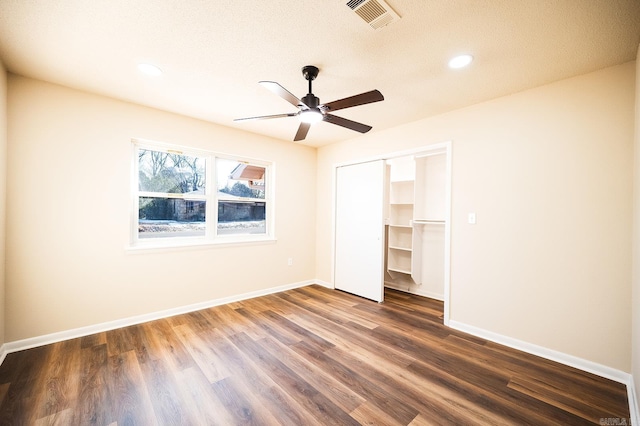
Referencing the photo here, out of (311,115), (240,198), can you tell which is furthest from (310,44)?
(240,198)

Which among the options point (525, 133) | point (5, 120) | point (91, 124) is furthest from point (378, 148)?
point (5, 120)

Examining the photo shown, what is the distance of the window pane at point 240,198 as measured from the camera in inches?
152

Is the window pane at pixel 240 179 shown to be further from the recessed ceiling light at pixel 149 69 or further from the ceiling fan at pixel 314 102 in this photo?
the ceiling fan at pixel 314 102

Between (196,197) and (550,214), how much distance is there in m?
4.06

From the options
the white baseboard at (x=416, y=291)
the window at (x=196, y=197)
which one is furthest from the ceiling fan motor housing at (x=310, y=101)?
the white baseboard at (x=416, y=291)

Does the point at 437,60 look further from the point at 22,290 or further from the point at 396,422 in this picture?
the point at 22,290

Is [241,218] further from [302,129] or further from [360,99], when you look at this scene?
[360,99]

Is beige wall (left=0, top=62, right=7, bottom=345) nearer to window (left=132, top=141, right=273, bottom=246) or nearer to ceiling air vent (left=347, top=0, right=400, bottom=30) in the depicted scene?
window (left=132, top=141, right=273, bottom=246)

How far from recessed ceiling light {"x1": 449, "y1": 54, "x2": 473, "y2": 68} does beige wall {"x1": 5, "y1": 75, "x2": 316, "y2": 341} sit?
299cm

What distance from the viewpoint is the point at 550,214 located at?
239 cm

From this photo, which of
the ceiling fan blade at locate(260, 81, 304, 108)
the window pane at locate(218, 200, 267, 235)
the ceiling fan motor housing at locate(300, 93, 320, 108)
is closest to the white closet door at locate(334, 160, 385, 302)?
the window pane at locate(218, 200, 267, 235)

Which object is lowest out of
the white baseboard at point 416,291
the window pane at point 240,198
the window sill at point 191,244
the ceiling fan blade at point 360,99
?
the white baseboard at point 416,291

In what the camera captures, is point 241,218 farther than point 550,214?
Yes

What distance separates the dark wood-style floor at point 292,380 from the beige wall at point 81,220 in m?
0.37
